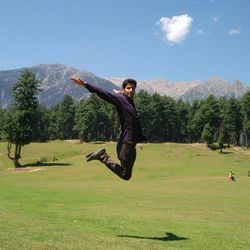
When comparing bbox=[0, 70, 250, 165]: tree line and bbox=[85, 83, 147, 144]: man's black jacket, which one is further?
bbox=[0, 70, 250, 165]: tree line

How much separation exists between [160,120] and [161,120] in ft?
2.53

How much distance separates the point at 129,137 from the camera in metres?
11.6

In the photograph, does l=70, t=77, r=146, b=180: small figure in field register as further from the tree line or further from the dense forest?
the dense forest

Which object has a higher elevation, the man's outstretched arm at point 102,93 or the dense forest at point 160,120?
the dense forest at point 160,120

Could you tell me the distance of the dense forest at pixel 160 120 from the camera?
136 meters

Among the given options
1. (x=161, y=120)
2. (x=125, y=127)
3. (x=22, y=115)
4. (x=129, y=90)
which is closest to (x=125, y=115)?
(x=125, y=127)

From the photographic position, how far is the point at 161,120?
166m

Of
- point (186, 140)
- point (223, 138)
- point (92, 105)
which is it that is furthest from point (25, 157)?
point (186, 140)

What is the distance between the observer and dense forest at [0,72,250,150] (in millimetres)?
136250

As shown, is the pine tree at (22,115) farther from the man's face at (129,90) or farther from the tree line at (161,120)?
the man's face at (129,90)

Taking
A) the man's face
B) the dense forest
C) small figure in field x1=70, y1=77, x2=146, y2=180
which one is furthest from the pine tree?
small figure in field x1=70, y1=77, x2=146, y2=180

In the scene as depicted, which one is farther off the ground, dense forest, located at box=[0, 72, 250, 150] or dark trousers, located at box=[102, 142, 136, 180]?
dense forest, located at box=[0, 72, 250, 150]

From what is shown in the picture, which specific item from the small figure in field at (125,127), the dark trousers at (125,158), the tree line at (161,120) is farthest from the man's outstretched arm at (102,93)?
the tree line at (161,120)

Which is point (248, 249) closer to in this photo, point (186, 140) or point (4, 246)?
point (4, 246)
